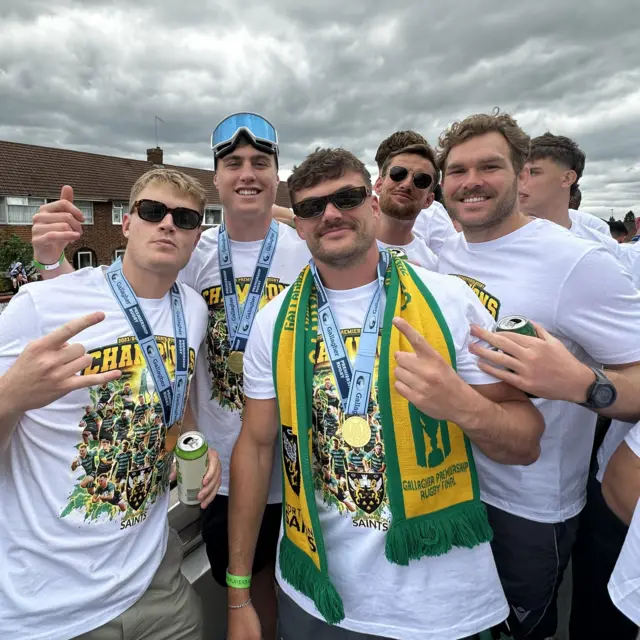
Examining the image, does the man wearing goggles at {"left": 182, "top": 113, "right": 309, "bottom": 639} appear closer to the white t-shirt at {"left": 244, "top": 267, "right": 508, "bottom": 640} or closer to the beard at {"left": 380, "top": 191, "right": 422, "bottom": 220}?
the white t-shirt at {"left": 244, "top": 267, "right": 508, "bottom": 640}

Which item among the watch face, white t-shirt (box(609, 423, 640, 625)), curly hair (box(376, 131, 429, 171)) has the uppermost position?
curly hair (box(376, 131, 429, 171))

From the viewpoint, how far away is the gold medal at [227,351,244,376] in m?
2.38

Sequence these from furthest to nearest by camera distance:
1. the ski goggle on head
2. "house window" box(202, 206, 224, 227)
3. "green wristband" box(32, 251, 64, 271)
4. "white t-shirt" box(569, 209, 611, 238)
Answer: "house window" box(202, 206, 224, 227) < "white t-shirt" box(569, 209, 611, 238) < the ski goggle on head < "green wristband" box(32, 251, 64, 271)

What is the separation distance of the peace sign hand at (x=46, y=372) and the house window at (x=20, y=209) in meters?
24.7

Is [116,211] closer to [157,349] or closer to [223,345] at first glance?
[223,345]

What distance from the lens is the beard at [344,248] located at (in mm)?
1903

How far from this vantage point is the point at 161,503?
2.04 meters

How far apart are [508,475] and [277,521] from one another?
1.33m

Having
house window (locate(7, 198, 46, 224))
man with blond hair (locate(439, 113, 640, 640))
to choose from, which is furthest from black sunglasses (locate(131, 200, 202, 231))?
house window (locate(7, 198, 46, 224))

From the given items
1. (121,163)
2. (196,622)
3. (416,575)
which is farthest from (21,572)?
(121,163)

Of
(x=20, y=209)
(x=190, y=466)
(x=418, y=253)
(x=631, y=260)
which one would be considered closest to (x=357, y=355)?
(x=190, y=466)

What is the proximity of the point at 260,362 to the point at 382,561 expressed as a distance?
96 centimetres

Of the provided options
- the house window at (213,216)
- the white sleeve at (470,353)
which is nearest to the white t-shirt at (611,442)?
the white sleeve at (470,353)

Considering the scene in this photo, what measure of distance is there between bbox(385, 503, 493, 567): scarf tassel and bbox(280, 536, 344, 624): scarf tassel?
0.28m
